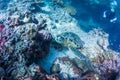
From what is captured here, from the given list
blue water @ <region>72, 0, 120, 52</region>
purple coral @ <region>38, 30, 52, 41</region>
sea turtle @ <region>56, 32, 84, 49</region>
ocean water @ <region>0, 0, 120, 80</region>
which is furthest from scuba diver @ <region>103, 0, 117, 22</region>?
purple coral @ <region>38, 30, 52, 41</region>

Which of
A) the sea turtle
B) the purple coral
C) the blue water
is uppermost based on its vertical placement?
the purple coral

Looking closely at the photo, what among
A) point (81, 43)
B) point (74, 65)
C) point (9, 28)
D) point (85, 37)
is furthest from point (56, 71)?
point (85, 37)

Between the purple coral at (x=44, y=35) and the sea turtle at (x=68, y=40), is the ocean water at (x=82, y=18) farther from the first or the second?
the purple coral at (x=44, y=35)

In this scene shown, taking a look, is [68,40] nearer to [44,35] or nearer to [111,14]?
[44,35]

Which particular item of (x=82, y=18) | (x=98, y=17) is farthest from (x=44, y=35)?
(x=98, y=17)

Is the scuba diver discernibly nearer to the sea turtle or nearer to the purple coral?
the sea turtle

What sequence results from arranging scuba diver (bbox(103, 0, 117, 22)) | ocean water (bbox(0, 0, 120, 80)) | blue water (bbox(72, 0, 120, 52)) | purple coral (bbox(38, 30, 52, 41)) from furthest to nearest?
scuba diver (bbox(103, 0, 117, 22)), blue water (bbox(72, 0, 120, 52)), ocean water (bbox(0, 0, 120, 80)), purple coral (bbox(38, 30, 52, 41))

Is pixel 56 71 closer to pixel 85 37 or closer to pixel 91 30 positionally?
pixel 85 37

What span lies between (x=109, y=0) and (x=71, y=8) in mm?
2435

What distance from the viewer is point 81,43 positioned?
910 centimetres

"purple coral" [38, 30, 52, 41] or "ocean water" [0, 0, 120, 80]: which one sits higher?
"purple coral" [38, 30, 52, 41]

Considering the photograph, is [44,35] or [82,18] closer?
[44,35]

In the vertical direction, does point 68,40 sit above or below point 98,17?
above

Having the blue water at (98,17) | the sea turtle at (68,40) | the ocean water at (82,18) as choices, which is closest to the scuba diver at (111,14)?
the ocean water at (82,18)
